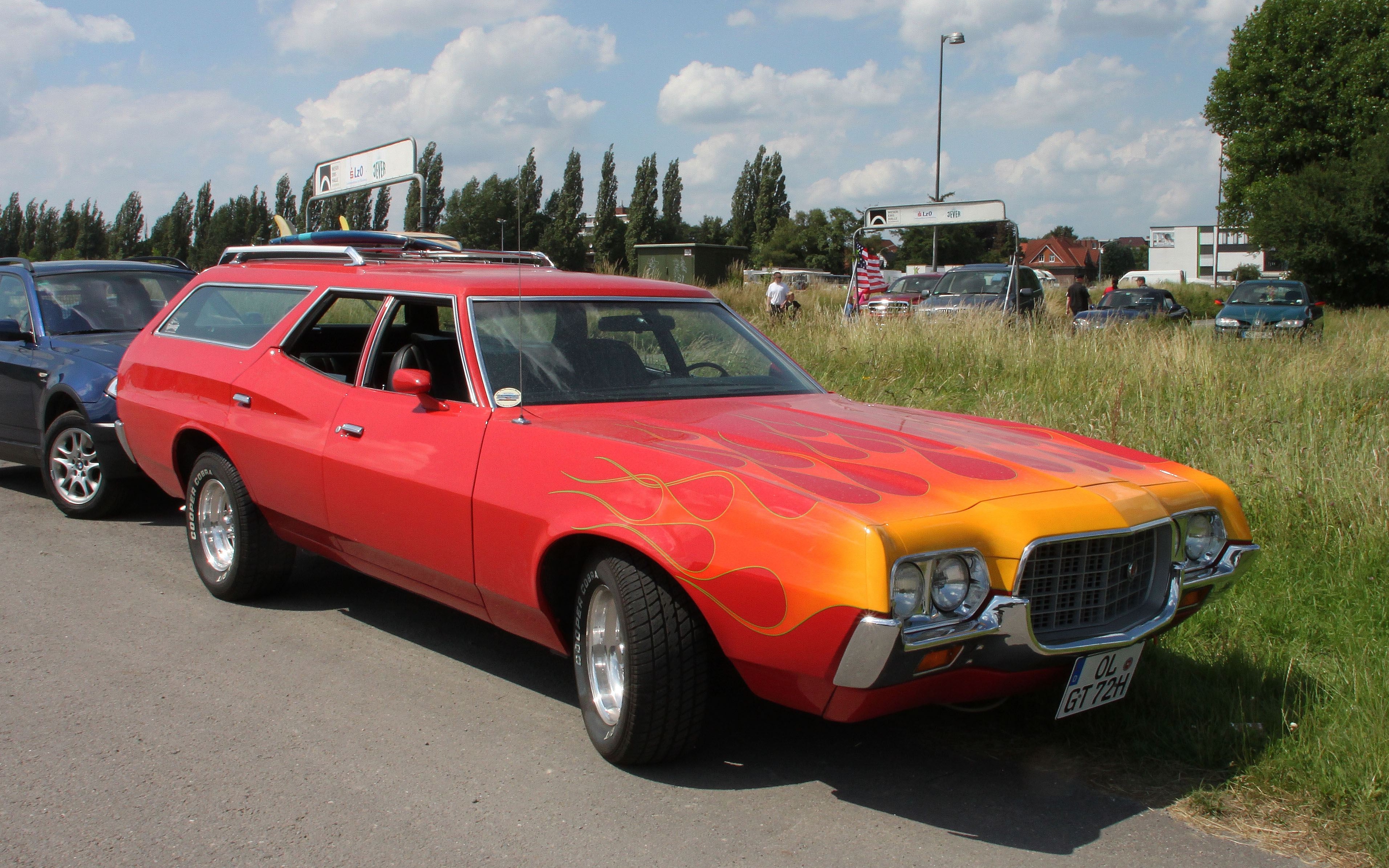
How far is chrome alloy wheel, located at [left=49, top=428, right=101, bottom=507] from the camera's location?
701 centimetres

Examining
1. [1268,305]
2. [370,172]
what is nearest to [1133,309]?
[1268,305]

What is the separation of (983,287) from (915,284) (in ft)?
Result: 20.2

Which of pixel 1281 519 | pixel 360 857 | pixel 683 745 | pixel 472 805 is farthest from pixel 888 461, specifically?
pixel 1281 519

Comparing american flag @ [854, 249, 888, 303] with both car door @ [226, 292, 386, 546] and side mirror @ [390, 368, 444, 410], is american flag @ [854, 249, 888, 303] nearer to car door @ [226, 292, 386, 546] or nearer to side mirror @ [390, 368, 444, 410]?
car door @ [226, 292, 386, 546]

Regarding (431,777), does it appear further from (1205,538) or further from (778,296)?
(778,296)

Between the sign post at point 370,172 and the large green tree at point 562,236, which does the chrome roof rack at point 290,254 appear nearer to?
the large green tree at point 562,236

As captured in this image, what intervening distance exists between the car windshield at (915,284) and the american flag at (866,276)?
4313 millimetres

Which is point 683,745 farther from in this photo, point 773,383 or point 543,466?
point 773,383

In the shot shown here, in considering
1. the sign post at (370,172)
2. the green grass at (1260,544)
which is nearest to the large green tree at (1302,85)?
the green grass at (1260,544)

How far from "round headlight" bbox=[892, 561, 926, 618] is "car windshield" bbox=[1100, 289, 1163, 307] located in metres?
20.7

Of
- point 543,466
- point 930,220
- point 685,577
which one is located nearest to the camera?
point 685,577

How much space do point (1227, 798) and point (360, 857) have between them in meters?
2.59

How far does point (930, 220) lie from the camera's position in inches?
580

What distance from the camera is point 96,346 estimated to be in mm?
7344
